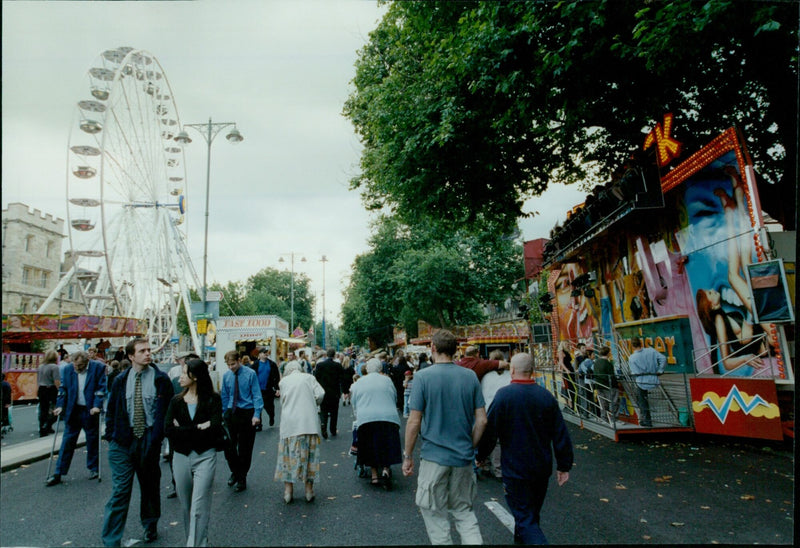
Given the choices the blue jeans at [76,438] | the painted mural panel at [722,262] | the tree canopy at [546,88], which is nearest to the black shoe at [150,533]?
the blue jeans at [76,438]

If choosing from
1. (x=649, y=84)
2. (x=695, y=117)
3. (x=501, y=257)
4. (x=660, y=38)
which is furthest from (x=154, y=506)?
(x=501, y=257)

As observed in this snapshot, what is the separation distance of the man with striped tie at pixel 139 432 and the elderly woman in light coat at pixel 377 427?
8.68ft

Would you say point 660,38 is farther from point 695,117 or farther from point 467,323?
point 467,323

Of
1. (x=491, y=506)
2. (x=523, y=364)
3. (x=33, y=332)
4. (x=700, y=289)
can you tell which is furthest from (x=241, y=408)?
(x=33, y=332)

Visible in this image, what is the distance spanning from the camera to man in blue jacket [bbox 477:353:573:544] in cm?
397

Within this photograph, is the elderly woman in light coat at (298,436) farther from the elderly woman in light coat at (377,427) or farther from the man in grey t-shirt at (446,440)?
the man in grey t-shirt at (446,440)

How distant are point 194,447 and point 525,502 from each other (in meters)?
2.89

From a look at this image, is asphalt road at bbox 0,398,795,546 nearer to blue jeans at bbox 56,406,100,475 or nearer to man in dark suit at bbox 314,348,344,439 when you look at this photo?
blue jeans at bbox 56,406,100,475

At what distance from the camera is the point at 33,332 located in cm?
1706

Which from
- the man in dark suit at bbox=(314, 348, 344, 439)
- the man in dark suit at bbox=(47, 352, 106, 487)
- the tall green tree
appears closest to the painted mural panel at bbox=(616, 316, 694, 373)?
the man in dark suit at bbox=(314, 348, 344, 439)

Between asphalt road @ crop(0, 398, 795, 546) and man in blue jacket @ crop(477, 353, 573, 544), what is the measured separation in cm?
73

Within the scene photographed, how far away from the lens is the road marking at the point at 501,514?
487cm

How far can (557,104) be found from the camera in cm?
927

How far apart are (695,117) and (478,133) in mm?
5233
